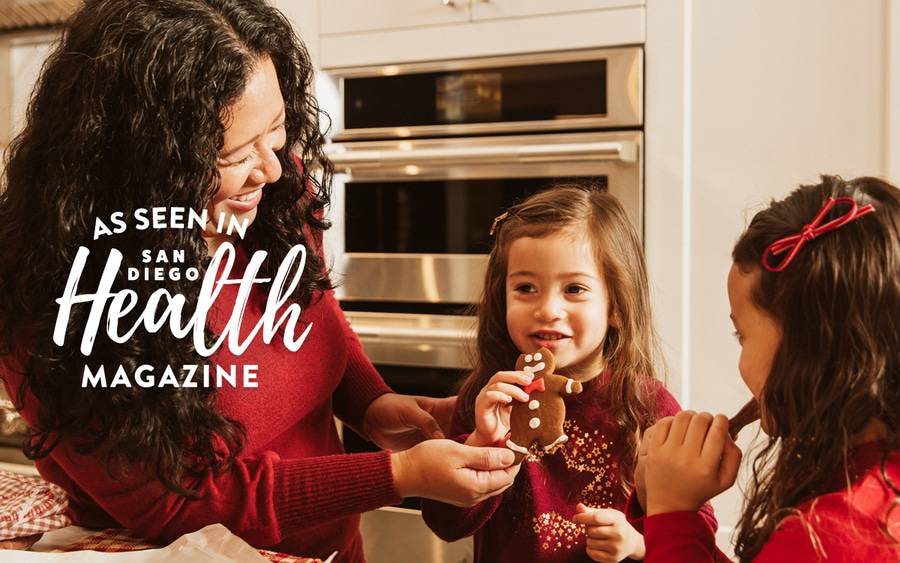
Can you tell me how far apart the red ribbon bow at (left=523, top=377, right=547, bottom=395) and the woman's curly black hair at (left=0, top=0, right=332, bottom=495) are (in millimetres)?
386

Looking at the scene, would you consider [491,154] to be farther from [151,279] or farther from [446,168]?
[151,279]

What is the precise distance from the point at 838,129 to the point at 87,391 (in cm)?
158

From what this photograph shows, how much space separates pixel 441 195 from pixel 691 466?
1383mm

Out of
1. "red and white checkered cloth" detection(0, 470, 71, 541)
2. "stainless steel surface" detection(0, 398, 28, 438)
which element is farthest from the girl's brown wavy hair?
"stainless steel surface" detection(0, 398, 28, 438)

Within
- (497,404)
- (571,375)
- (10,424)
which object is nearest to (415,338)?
(571,375)

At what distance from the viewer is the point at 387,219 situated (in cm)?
221

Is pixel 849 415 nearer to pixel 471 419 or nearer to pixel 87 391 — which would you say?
pixel 471 419

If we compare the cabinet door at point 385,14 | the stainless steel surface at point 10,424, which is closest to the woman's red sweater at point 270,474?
the cabinet door at point 385,14

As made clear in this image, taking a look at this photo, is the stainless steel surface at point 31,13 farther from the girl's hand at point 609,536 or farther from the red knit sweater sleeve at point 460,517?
the girl's hand at point 609,536

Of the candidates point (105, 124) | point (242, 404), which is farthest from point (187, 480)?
point (105, 124)

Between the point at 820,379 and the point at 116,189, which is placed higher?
the point at 116,189

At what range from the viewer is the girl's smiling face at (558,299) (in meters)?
1.13

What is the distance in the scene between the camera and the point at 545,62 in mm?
1984

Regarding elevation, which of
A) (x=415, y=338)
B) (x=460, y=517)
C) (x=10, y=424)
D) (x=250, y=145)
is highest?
(x=250, y=145)
